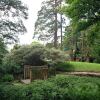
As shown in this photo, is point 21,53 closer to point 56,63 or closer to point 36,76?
point 56,63

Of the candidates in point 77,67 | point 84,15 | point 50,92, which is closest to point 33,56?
point 77,67

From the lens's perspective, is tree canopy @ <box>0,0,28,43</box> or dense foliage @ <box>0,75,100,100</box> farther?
tree canopy @ <box>0,0,28,43</box>

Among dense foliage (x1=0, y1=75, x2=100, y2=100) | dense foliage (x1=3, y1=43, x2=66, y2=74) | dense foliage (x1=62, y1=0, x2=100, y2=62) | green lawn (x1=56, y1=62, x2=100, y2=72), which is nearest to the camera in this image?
dense foliage (x1=0, y1=75, x2=100, y2=100)

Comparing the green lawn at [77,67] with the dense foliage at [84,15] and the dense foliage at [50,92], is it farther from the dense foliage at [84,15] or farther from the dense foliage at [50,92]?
the dense foliage at [50,92]

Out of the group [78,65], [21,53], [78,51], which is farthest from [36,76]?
[78,51]

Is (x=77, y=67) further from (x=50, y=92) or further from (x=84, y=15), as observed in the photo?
(x=50, y=92)

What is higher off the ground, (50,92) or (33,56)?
(33,56)

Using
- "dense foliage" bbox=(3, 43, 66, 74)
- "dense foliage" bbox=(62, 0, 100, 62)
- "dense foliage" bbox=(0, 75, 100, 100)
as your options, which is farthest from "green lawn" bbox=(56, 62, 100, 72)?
"dense foliage" bbox=(0, 75, 100, 100)

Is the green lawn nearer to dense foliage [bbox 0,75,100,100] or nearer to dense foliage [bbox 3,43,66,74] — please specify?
dense foliage [bbox 3,43,66,74]

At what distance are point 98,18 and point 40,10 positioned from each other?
22.8m

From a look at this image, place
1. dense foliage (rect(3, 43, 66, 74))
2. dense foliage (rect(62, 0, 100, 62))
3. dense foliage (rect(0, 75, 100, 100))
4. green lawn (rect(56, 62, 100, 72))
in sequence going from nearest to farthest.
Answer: dense foliage (rect(0, 75, 100, 100)) → dense foliage (rect(62, 0, 100, 62)) → dense foliage (rect(3, 43, 66, 74)) → green lawn (rect(56, 62, 100, 72))

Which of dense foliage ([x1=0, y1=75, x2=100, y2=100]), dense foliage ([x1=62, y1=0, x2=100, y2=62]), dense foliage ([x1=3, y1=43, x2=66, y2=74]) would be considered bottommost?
dense foliage ([x1=0, y1=75, x2=100, y2=100])

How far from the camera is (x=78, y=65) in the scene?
24.3m

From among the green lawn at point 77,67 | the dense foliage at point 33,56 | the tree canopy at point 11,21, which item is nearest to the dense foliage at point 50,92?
the tree canopy at point 11,21
